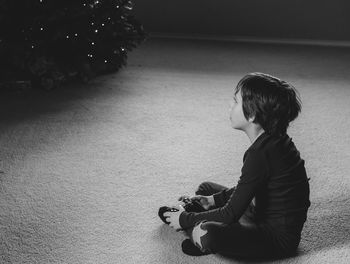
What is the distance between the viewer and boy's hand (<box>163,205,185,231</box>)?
143 centimetres

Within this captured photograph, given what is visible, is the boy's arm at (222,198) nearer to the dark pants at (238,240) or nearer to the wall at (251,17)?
the dark pants at (238,240)

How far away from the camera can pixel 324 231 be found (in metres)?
1.49

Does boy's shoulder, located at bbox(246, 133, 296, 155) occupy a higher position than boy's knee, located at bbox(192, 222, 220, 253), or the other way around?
boy's shoulder, located at bbox(246, 133, 296, 155)

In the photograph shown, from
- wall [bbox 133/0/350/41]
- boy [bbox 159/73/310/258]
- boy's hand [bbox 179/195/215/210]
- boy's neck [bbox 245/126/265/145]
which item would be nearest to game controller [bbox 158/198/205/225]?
boy's hand [bbox 179/195/215/210]

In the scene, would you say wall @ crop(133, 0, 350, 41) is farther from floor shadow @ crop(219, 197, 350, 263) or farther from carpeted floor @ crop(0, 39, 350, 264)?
floor shadow @ crop(219, 197, 350, 263)

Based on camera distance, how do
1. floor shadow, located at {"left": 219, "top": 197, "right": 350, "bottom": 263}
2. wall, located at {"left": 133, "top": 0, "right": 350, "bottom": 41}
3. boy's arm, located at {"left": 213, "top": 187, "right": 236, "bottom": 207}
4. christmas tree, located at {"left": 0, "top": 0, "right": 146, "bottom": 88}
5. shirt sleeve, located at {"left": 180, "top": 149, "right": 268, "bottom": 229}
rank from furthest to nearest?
wall, located at {"left": 133, "top": 0, "right": 350, "bottom": 41} < christmas tree, located at {"left": 0, "top": 0, "right": 146, "bottom": 88} < boy's arm, located at {"left": 213, "top": 187, "right": 236, "bottom": 207} < floor shadow, located at {"left": 219, "top": 197, "right": 350, "bottom": 263} < shirt sleeve, located at {"left": 180, "top": 149, "right": 268, "bottom": 229}

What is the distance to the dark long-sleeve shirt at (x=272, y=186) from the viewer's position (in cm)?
128

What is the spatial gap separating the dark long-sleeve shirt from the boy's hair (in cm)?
4

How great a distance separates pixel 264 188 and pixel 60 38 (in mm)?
1713

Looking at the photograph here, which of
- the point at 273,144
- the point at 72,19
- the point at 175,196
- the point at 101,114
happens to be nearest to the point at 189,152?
the point at 175,196

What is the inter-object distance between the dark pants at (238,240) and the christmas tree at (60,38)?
5.37 ft

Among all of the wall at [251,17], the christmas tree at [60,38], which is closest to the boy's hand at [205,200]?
the christmas tree at [60,38]

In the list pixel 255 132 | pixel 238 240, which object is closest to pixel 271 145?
pixel 255 132

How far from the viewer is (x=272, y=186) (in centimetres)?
131
